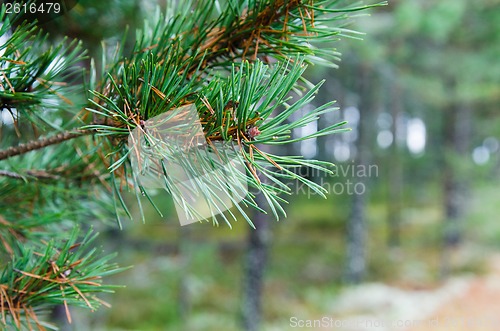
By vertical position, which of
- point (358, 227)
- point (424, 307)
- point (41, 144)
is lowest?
point (424, 307)

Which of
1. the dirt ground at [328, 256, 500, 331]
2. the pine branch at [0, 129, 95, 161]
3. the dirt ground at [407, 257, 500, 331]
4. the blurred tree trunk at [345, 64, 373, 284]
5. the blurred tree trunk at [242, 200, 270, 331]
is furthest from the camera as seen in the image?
the blurred tree trunk at [345, 64, 373, 284]

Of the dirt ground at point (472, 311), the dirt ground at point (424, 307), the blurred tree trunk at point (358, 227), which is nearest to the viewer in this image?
the dirt ground at point (472, 311)

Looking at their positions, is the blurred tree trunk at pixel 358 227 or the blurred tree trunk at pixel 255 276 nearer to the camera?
the blurred tree trunk at pixel 255 276

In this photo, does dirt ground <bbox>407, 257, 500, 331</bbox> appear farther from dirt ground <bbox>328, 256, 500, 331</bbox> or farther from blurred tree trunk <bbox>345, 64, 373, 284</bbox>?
blurred tree trunk <bbox>345, 64, 373, 284</bbox>

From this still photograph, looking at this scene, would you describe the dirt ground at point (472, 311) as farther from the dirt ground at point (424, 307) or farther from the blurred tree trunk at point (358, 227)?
the blurred tree trunk at point (358, 227)

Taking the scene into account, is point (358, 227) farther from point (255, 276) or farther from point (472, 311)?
point (255, 276)

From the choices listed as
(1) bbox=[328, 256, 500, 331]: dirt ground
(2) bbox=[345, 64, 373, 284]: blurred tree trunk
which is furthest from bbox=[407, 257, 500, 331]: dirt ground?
(2) bbox=[345, 64, 373, 284]: blurred tree trunk

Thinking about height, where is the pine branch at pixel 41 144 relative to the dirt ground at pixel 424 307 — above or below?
above

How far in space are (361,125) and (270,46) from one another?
875 centimetres

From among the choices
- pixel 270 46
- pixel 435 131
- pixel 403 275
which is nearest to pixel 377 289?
pixel 403 275

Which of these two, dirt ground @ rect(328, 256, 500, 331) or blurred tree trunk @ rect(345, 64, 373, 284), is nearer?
dirt ground @ rect(328, 256, 500, 331)

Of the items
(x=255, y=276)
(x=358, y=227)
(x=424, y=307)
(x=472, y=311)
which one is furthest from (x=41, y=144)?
(x=358, y=227)

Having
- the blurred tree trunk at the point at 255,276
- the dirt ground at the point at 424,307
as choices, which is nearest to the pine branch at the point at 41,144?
the blurred tree trunk at the point at 255,276

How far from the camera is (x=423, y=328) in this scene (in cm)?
643
